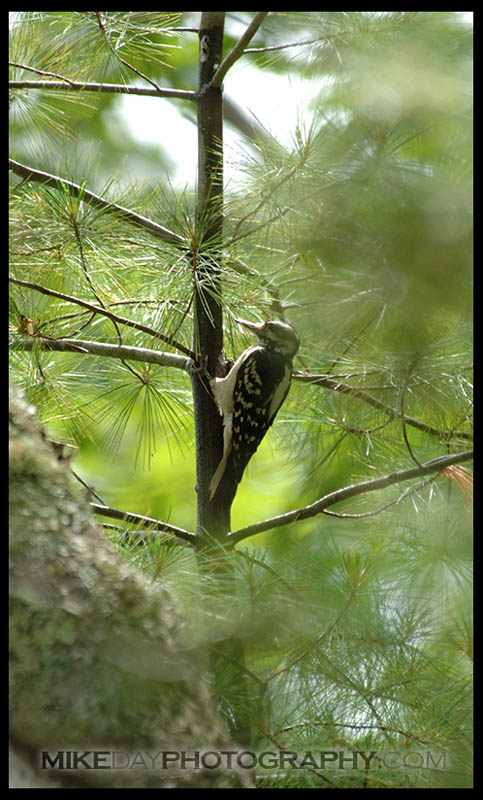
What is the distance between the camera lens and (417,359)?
1.22 m

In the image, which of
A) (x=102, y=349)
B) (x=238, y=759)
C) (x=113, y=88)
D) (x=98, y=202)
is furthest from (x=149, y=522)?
(x=113, y=88)

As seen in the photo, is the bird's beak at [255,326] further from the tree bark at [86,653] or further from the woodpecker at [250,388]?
the tree bark at [86,653]

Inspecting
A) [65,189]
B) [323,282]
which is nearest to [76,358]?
[65,189]

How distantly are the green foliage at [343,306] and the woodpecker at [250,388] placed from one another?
0.21ft

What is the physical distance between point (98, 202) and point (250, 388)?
534mm

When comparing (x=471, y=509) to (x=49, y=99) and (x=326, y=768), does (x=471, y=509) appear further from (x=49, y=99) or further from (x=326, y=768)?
(x=49, y=99)

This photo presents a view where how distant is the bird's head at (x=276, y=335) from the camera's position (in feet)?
4.93

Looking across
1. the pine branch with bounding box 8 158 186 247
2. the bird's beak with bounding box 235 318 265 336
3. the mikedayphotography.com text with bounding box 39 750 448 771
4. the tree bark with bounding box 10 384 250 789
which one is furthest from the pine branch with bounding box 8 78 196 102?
the mikedayphotography.com text with bounding box 39 750 448 771

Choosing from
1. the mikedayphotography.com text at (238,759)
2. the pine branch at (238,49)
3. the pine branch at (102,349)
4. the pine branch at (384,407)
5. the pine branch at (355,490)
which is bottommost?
the mikedayphotography.com text at (238,759)

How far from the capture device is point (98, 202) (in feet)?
4.09

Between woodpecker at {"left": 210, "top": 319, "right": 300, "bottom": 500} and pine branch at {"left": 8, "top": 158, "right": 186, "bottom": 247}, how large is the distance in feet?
0.96

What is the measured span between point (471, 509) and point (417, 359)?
14.6 inches

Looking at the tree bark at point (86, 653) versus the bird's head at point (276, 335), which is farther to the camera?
the bird's head at point (276, 335)

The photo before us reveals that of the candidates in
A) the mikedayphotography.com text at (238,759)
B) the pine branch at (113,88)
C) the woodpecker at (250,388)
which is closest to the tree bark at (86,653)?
the mikedayphotography.com text at (238,759)
